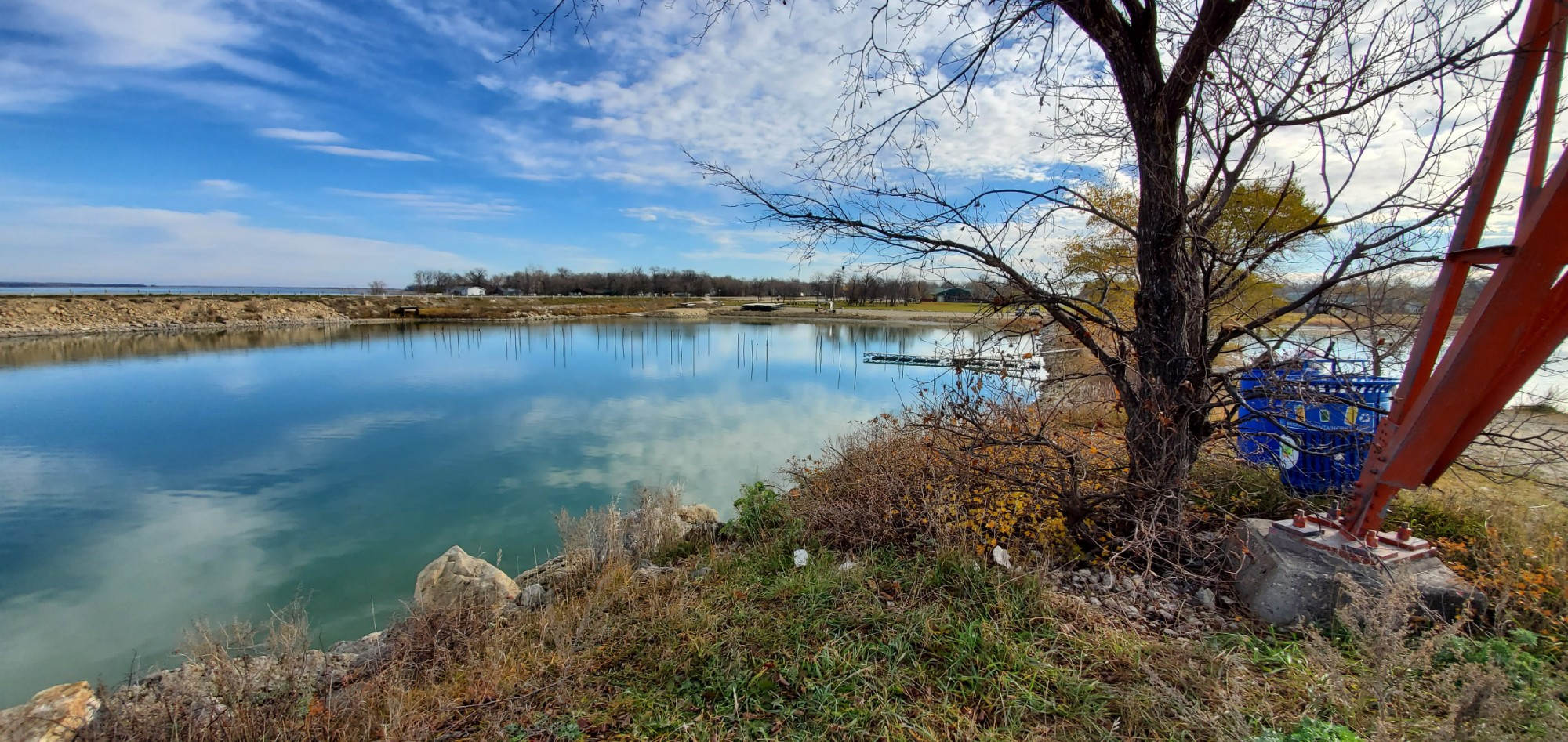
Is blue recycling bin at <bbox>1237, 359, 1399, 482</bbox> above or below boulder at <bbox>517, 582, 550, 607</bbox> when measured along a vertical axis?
above

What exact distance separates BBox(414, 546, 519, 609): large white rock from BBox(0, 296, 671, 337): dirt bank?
4934 centimetres

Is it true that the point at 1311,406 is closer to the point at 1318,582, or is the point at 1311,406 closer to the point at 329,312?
the point at 1318,582

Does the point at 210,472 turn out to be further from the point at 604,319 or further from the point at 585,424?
the point at 604,319

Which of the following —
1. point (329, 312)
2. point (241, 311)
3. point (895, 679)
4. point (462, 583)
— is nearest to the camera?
point (895, 679)

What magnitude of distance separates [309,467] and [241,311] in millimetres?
50327

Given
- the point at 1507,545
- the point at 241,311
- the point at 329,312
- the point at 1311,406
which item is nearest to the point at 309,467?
the point at 1311,406

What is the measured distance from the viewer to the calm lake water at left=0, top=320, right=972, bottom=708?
7039 millimetres

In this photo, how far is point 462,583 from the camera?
5.76m

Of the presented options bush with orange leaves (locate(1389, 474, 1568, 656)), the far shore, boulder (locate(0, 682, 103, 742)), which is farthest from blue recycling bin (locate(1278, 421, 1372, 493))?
the far shore

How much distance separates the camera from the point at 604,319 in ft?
209

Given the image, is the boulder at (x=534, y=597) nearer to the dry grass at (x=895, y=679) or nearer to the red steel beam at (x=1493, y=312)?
the dry grass at (x=895, y=679)

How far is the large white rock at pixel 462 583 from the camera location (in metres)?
5.48

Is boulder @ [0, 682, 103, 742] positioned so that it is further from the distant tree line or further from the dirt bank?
the distant tree line

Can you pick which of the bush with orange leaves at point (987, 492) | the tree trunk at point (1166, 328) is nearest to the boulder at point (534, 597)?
the bush with orange leaves at point (987, 492)
